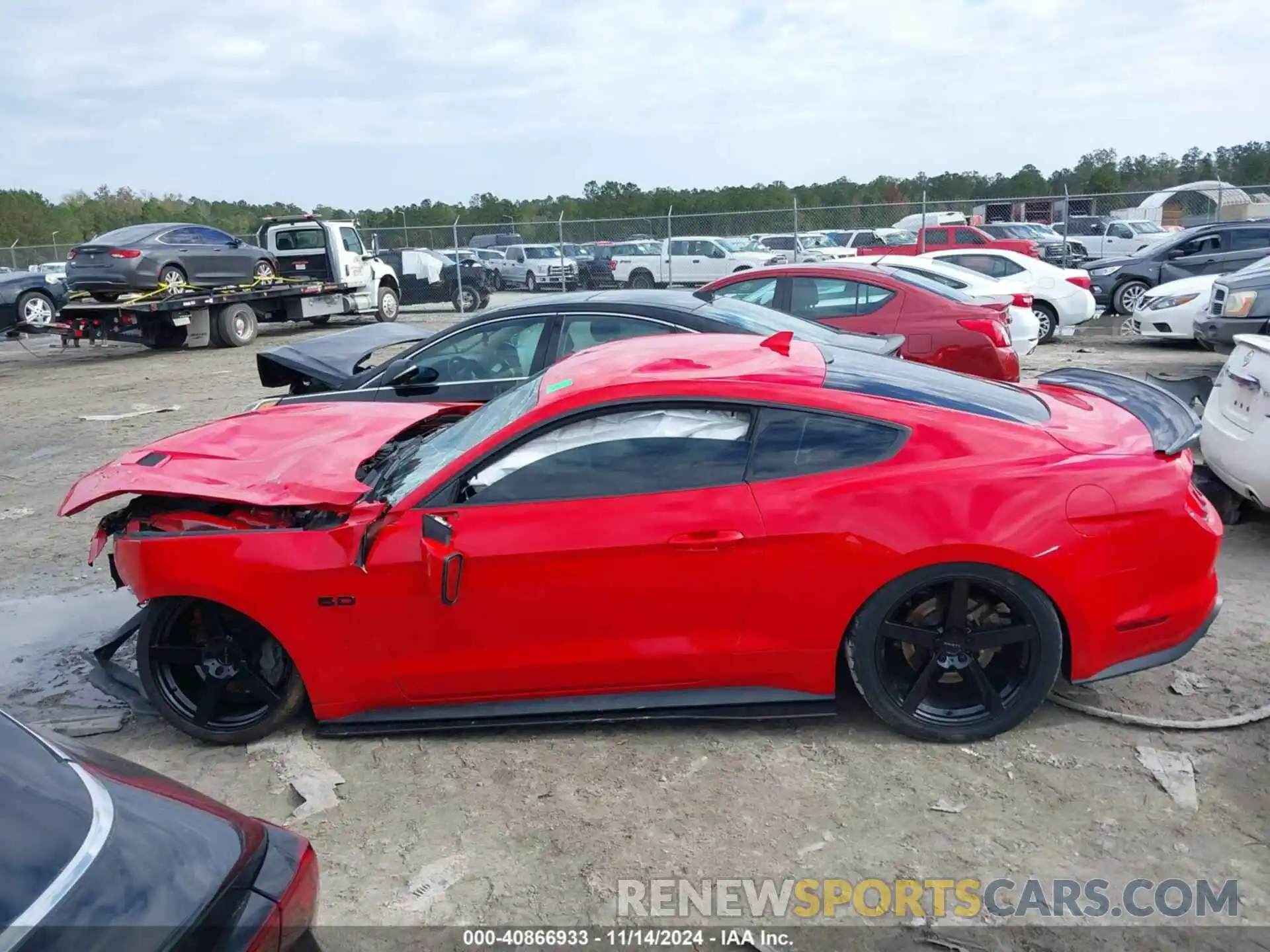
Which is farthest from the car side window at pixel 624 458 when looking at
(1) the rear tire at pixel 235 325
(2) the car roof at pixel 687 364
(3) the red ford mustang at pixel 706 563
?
(1) the rear tire at pixel 235 325

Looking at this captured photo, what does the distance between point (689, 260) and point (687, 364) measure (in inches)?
922

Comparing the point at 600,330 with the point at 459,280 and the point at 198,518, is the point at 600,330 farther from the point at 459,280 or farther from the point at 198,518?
the point at 459,280

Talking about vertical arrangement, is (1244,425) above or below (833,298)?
below

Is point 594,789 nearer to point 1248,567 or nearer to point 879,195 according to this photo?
point 1248,567

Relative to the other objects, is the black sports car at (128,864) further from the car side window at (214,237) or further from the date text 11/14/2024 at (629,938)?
the car side window at (214,237)

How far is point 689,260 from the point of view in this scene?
26.8m

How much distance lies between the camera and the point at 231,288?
18.7m

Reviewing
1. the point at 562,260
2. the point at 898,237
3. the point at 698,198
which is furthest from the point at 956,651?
the point at 698,198

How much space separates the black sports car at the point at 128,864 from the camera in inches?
59.2

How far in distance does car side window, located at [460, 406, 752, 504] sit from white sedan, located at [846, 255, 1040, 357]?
6.99m

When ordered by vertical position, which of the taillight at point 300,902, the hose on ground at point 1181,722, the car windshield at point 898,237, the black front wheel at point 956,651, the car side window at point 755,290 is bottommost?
the hose on ground at point 1181,722

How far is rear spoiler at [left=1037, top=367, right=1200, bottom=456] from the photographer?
12.1ft

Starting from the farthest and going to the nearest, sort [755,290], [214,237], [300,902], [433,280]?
1. [433,280]
2. [214,237]
3. [755,290]
4. [300,902]

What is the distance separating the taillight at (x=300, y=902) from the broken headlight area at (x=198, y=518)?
1948 millimetres
